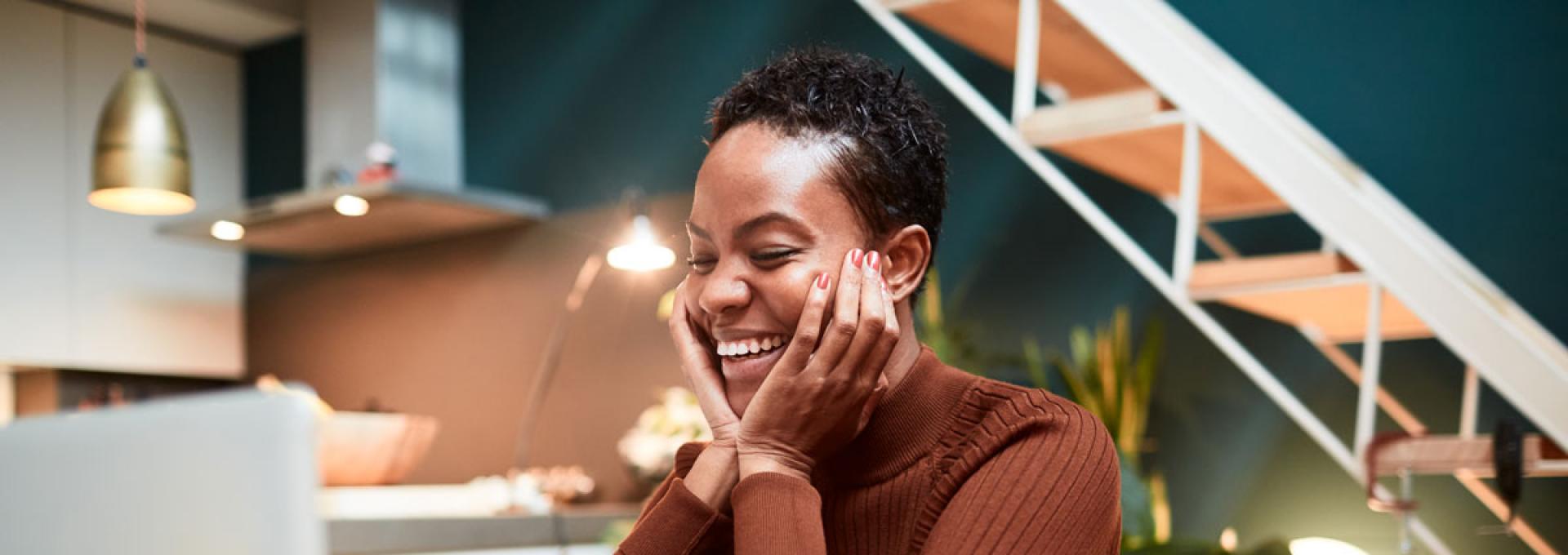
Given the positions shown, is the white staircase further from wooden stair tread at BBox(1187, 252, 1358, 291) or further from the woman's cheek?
the woman's cheek

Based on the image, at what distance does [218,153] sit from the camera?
515cm

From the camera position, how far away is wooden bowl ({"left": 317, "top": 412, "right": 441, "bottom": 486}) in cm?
342

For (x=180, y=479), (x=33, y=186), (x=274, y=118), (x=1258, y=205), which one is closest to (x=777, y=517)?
(x=180, y=479)

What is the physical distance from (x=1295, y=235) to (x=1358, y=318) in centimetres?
37

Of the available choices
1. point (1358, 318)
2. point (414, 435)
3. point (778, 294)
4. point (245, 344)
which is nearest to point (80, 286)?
point (245, 344)

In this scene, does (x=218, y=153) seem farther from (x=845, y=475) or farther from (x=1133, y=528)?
(x=845, y=475)

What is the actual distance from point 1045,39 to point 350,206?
2.11m

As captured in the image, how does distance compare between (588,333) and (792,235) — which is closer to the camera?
(792,235)

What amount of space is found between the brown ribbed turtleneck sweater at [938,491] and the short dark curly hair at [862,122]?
0.41ft

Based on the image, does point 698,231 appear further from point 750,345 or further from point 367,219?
point 367,219

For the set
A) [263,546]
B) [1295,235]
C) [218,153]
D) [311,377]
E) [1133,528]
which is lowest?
[263,546]

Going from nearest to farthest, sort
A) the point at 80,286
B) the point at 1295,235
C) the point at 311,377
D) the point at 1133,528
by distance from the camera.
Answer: the point at 1133,528 < the point at 1295,235 < the point at 80,286 < the point at 311,377

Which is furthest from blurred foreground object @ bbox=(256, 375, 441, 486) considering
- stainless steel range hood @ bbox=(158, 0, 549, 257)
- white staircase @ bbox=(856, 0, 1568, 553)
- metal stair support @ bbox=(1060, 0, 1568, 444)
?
metal stair support @ bbox=(1060, 0, 1568, 444)

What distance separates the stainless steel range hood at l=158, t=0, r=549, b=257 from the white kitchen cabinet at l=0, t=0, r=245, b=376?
47cm
